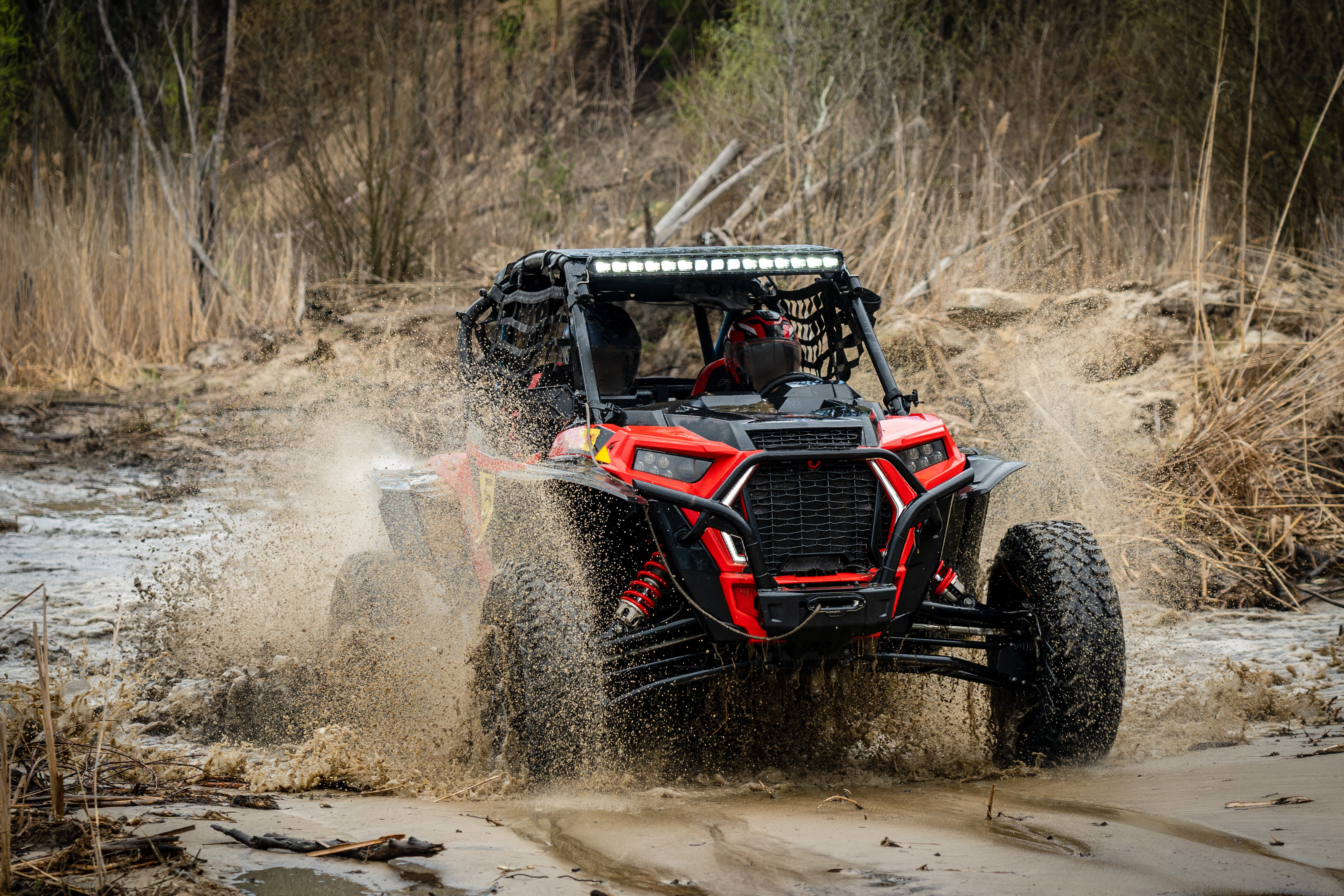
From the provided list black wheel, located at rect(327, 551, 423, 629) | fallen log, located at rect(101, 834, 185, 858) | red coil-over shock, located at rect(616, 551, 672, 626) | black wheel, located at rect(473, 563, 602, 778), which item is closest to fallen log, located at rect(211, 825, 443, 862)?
fallen log, located at rect(101, 834, 185, 858)

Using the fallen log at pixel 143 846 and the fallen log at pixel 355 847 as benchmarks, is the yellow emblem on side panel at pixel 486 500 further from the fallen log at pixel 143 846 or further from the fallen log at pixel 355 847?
the fallen log at pixel 143 846

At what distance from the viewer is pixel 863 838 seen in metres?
3.17

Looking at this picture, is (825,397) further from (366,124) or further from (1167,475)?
(366,124)

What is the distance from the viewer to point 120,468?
31.6 ft

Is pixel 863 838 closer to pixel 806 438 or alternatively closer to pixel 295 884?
pixel 806 438

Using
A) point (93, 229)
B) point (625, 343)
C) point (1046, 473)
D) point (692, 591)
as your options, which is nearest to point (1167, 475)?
point (1046, 473)

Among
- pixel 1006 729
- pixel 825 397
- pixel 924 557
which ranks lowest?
pixel 1006 729

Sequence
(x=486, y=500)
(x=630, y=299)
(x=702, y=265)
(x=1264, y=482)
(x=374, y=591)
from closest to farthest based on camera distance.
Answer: (x=702, y=265) → (x=486, y=500) → (x=630, y=299) → (x=374, y=591) → (x=1264, y=482)

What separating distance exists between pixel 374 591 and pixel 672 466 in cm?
238

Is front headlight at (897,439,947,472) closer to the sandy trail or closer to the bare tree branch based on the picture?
the sandy trail

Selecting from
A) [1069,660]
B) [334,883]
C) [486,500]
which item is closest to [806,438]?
[1069,660]

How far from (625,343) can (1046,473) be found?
11.5ft

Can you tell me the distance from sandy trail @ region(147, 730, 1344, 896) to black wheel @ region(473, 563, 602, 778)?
5.4 inches

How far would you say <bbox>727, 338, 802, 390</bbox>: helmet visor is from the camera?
480 centimetres
